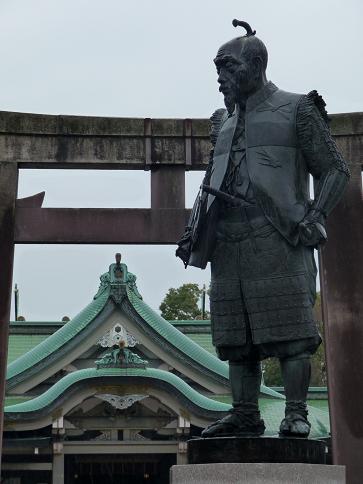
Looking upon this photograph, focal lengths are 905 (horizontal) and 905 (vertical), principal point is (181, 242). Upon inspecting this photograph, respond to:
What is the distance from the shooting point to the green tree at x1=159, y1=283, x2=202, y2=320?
100.0 ft

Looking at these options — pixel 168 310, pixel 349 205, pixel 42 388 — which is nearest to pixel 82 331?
pixel 42 388

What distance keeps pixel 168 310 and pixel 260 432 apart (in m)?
26.8

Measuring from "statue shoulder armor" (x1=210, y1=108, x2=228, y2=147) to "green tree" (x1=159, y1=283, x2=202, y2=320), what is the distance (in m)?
25.5

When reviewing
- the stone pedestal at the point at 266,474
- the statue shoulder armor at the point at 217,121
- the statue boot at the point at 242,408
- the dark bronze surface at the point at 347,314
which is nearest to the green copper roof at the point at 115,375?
the dark bronze surface at the point at 347,314

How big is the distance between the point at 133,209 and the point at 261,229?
6476mm

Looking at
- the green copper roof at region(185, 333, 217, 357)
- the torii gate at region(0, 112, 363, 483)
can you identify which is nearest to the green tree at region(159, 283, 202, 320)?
the green copper roof at region(185, 333, 217, 357)

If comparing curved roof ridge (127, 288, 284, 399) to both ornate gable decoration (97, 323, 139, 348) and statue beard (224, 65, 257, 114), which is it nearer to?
ornate gable decoration (97, 323, 139, 348)

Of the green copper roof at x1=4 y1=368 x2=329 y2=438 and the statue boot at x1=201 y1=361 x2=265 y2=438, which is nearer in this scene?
the statue boot at x1=201 y1=361 x2=265 y2=438

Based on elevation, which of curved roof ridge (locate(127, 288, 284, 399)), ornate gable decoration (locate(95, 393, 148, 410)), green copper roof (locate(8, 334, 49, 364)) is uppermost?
green copper roof (locate(8, 334, 49, 364))

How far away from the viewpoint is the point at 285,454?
3.72 meters

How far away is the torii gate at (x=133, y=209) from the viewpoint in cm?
1005

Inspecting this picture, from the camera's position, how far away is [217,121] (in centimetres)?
466

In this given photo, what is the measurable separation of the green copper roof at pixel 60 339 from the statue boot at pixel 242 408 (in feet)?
31.1

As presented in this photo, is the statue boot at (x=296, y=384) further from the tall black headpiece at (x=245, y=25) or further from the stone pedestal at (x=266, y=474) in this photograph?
the tall black headpiece at (x=245, y=25)
